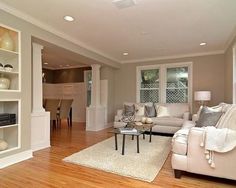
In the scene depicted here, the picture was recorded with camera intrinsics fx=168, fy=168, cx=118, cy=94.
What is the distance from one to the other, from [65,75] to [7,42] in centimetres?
514

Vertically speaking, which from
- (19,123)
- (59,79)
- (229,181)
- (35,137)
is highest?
(59,79)

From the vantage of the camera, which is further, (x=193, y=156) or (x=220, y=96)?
(x=220, y=96)

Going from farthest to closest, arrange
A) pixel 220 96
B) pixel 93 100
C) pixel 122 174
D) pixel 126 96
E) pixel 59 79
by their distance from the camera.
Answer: pixel 59 79
pixel 126 96
pixel 93 100
pixel 220 96
pixel 122 174

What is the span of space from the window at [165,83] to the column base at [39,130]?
345cm

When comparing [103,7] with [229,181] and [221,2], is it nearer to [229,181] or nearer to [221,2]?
[221,2]

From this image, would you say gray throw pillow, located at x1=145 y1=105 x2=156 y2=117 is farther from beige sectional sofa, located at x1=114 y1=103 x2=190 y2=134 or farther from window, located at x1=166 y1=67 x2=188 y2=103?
window, located at x1=166 y1=67 x2=188 y2=103

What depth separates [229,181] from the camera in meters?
2.13

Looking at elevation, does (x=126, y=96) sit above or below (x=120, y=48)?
below

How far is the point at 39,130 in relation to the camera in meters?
3.45

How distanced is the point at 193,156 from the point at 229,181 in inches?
22.2

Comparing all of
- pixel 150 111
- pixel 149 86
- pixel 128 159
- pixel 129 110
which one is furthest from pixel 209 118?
pixel 149 86

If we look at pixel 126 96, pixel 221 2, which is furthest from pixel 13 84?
pixel 126 96

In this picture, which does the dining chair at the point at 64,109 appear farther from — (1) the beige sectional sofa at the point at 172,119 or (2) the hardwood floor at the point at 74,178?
(2) the hardwood floor at the point at 74,178

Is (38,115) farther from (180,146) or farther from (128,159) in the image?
(180,146)
